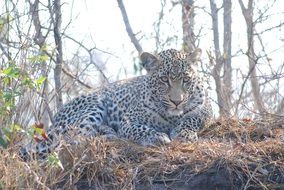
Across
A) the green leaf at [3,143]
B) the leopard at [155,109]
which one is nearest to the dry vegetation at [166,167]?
the green leaf at [3,143]

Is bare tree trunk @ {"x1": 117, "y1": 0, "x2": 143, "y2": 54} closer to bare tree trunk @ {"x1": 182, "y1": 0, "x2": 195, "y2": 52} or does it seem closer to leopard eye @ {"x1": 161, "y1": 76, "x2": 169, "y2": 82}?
bare tree trunk @ {"x1": 182, "y1": 0, "x2": 195, "y2": 52}

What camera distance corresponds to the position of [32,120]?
8.47 metres

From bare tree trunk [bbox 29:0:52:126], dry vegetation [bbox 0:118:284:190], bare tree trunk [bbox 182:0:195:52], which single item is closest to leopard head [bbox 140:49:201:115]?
dry vegetation [bbox 0:118:284:190]

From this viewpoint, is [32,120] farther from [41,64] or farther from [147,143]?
→ [147,143]

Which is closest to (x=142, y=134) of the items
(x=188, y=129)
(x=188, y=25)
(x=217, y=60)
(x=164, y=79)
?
(x=188, y=129)

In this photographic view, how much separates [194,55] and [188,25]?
4.86 metres

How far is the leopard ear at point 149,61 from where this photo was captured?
9.03 m

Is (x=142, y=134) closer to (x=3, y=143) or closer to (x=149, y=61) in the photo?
(x=149, y=61)

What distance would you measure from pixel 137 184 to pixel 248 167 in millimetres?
986

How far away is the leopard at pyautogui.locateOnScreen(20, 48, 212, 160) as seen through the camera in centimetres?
863

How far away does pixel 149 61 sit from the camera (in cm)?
911

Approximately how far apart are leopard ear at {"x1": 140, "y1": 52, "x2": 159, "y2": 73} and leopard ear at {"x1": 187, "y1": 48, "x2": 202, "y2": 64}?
1.18 feet

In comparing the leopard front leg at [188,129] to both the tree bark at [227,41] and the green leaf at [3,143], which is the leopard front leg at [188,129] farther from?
the tree bark at [227,41]

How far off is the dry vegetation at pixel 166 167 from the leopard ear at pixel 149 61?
1503 millimetres
